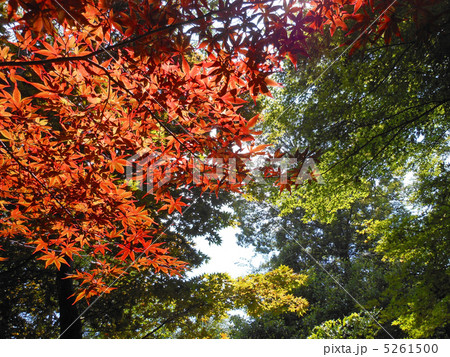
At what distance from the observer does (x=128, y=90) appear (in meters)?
1.34

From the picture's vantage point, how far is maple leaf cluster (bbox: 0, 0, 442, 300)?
1.07 metres

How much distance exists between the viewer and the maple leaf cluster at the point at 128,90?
1.07m

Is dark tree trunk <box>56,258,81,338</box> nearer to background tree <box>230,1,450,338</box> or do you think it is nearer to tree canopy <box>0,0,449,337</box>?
tree canopy <box>0,0,449,337</box>

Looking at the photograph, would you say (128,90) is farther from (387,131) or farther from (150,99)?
(387,131)

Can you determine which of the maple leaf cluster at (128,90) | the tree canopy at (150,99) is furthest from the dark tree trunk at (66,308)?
the maple leaf cluster at (128,90)

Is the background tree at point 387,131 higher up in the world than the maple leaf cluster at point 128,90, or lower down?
higher up

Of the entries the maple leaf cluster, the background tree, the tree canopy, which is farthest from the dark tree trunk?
the background tree

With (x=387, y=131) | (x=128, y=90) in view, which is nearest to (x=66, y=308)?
(x=128, y=90)

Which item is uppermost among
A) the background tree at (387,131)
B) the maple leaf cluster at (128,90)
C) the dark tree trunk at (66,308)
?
the background tree at (387,131)

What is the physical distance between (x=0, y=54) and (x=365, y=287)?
433 inches

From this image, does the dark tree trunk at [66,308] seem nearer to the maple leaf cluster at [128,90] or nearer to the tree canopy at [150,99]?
the tree canopy at [150,99]
